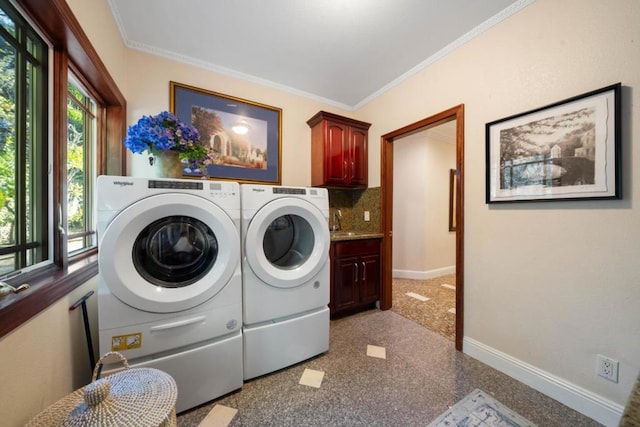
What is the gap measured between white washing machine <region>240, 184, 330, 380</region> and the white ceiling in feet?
4.00

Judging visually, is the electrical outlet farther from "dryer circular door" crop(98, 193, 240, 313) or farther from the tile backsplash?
"dryer circular door" crop(98, 193, 240, 313)

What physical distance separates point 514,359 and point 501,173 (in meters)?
1.24

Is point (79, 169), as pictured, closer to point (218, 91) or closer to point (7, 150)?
point (7, 150)

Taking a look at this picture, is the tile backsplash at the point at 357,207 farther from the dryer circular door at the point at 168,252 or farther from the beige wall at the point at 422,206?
the dryer circular door at the point at 168,252

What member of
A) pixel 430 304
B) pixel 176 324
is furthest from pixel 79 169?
pixel 430 304

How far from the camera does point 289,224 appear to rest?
172 centimetres

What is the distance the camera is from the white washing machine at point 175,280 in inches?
41.8

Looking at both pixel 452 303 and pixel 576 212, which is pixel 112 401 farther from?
pixel 452 303

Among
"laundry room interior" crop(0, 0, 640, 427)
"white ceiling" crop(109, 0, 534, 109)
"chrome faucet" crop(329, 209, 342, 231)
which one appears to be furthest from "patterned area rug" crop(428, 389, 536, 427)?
"white ceiling" crop(109, 0, 534, 109)

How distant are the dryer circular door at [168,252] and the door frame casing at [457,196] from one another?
5.41 ft

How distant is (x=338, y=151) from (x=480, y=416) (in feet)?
7.57

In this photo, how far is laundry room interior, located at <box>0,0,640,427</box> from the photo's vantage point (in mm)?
1017

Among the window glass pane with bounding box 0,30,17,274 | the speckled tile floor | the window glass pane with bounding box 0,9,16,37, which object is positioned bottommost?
the speckled tile floor

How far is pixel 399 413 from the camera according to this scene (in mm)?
1251
